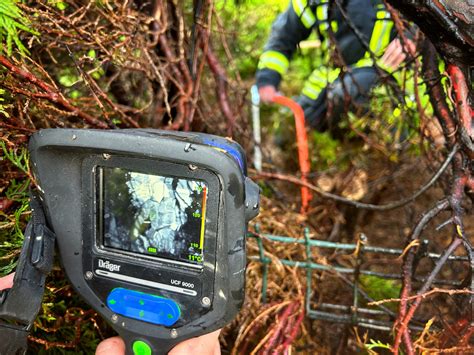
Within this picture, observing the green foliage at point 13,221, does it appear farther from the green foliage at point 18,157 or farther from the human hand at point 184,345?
the human hand at point 184,345

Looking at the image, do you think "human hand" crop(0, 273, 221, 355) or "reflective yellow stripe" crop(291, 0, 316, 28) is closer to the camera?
"human hand" crop(0, 273, 221, 355)

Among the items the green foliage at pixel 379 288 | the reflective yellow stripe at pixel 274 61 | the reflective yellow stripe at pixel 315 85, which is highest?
the reflective yellow stripe at pixel 274 61

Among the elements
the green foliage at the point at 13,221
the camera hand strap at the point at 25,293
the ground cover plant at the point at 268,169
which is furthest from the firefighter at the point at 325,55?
the camera hand strap at the point at 25,293

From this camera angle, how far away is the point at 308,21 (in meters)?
3.14

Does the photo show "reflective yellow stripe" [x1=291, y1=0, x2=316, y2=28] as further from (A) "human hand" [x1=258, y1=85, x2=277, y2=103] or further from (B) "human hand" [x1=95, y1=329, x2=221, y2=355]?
(B) "human hand" [x1=95, y1=329, x2=221, y2=355]

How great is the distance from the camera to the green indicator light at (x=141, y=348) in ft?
3.73

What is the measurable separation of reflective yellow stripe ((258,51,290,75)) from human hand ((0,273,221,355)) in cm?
235

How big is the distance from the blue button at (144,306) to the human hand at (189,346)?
6 centimetres

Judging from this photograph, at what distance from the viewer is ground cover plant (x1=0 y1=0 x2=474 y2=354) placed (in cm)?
129

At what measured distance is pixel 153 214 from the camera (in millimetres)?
1112

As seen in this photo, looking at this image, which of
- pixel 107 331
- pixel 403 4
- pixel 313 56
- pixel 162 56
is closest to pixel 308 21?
pixel 313 56

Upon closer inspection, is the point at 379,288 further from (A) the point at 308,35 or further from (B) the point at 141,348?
(A) the point at 308,35

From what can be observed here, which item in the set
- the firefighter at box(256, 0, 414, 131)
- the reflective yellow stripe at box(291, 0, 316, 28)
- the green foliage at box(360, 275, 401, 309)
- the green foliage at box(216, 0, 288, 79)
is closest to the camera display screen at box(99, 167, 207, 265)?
the green foliage at box(360, 275, 401, 309)

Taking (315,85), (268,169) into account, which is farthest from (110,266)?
(315,85)
